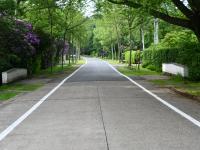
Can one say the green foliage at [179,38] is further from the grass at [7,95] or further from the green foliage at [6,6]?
the grass at [7,95]

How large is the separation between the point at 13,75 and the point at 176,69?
35.5ft

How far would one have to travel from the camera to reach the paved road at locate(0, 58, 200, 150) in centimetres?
938

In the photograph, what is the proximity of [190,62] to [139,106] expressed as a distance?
50.8 feet

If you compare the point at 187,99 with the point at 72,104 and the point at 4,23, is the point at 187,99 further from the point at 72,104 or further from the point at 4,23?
the point at 4,23

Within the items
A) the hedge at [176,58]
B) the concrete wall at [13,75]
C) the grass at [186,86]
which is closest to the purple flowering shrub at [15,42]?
the concrete wall at [13,75]


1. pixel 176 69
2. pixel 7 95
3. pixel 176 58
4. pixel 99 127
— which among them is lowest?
pixel 7 95

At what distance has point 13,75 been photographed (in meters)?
32.0

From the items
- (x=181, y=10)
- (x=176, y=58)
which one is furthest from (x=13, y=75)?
(x=176, y=58)

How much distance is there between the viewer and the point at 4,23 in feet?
109

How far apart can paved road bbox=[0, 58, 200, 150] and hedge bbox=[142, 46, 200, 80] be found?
12.2 m

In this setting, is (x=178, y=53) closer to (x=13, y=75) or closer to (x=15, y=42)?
(x=15, y=42)

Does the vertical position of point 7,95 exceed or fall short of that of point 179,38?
it falls short

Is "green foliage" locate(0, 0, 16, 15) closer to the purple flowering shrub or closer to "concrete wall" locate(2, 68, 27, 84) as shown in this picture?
the purple flowering shrub

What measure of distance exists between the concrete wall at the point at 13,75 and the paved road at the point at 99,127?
12.0 m
